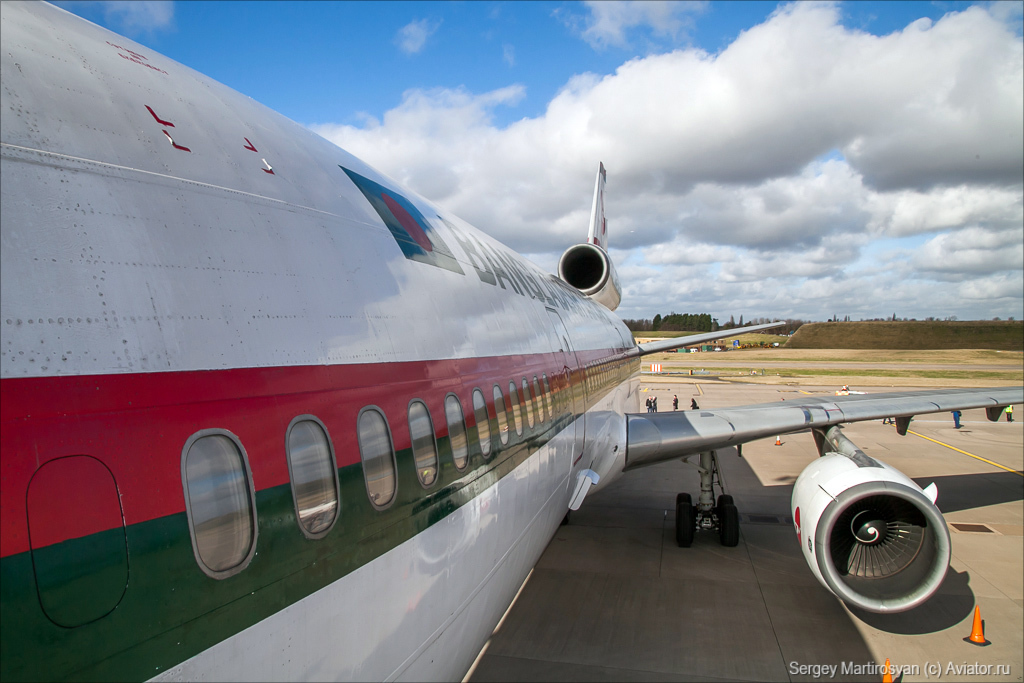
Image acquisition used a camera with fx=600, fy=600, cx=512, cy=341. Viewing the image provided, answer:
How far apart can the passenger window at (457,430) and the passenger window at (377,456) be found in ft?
2.13

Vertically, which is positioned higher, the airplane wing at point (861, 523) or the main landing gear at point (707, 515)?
the airplane wing at point (861, 523)

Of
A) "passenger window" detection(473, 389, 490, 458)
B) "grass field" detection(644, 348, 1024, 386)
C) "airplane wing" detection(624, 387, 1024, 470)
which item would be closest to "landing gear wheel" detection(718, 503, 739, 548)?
"airplane wing" detection(624, 387, 1024, 470)

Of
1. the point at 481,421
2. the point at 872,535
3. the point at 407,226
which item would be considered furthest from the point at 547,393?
the point at 872,535

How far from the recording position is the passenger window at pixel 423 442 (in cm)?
298

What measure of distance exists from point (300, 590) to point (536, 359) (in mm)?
3482

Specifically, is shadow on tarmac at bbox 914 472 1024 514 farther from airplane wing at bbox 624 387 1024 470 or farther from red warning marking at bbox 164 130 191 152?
red warning marking at bbox 164 130 191 152

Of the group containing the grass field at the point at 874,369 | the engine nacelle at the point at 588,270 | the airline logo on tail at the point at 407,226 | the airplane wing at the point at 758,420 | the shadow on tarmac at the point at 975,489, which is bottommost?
the grass field at the point at 874,369

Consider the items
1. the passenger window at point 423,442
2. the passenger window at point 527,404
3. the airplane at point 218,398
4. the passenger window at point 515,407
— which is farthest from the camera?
the passenger window at point 527,404

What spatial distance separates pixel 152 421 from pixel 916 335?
104 m

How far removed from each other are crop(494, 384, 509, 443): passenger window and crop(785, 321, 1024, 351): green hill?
95.4m

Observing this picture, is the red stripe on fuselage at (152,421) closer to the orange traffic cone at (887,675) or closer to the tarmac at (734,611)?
the tarmac at (734,611)

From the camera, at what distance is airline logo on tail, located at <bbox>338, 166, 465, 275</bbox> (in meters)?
3.57

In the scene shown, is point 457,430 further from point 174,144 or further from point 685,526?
point 685,526

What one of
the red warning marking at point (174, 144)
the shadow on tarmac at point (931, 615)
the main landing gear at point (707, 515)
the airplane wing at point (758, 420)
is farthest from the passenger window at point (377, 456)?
the main landing gear at point (707, 515)
